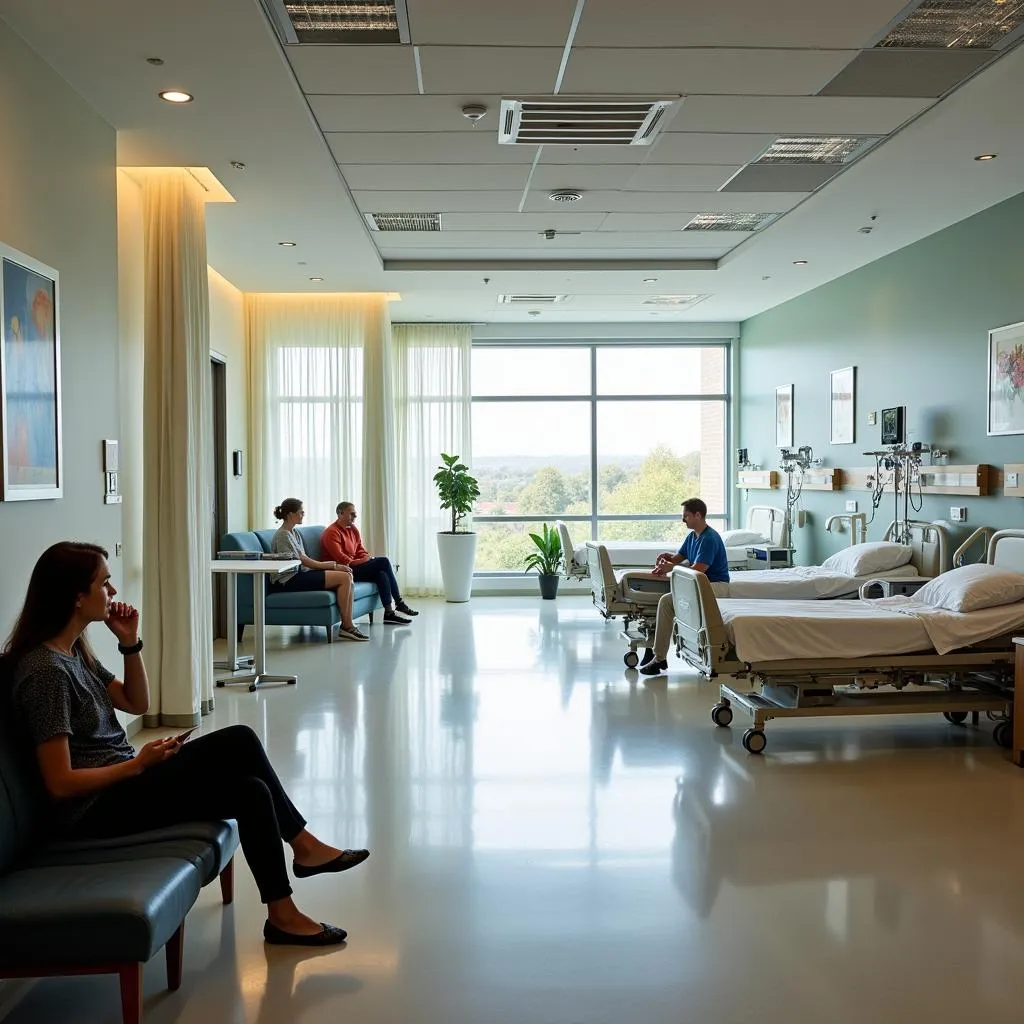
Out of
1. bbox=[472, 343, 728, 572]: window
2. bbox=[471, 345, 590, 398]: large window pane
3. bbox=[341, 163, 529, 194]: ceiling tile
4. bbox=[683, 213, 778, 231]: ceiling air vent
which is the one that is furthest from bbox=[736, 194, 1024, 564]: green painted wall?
bbox=[341, 163, 529, 194]: ceiling tile

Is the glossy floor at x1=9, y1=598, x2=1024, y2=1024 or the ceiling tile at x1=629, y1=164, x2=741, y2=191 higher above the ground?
the ceiling tile at x1=629, y1=164, x2=741, y2=191

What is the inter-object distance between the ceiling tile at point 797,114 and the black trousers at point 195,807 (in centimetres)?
396

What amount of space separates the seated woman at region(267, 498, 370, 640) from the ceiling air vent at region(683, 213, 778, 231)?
4.04 m

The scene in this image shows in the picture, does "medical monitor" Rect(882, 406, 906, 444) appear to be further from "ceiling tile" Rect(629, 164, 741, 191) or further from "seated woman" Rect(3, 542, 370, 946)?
"seated woman" Rect(3, 542, 370, 946)

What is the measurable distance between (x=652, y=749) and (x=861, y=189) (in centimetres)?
389

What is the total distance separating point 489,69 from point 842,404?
18.5 feet

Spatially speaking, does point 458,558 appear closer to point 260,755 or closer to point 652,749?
point 652,749

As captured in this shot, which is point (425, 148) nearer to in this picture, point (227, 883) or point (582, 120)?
point (582, 120)

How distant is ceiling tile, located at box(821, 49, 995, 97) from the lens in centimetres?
446

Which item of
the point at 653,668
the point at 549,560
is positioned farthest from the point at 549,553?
the point at 653,668

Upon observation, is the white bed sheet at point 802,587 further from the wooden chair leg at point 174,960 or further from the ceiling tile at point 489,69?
the wooden chair leg at point 174,960

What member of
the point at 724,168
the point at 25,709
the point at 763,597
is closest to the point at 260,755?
the point at 25,709

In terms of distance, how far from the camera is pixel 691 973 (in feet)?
9.27

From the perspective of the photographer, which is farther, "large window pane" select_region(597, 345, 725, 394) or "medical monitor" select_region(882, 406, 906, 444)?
"large window pane" select_region(597, 345, 725, 394)
